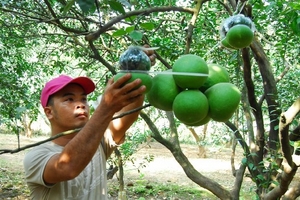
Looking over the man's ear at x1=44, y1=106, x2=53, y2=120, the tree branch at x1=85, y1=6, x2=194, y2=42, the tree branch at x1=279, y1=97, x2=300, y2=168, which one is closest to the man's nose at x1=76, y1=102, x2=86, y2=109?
the man's ear at x1=44, y1=106, x2=53, y2=120

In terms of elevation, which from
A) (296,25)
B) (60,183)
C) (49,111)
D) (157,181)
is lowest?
(157,181)

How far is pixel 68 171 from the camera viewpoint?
1441 millimetres

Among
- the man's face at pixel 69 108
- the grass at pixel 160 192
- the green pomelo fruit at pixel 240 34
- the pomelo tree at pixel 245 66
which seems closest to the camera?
the green pomelo fruit at pixel 240 34

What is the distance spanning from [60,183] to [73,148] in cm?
45

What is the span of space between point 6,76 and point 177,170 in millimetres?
7982

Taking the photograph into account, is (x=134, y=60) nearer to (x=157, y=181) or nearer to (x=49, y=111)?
(x=49, y=111)

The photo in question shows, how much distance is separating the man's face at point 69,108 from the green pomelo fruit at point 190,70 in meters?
0.75

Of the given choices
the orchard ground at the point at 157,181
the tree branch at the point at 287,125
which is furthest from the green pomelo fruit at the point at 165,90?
the orchard ground at the point at 157,181

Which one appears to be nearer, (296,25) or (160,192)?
(296,25)

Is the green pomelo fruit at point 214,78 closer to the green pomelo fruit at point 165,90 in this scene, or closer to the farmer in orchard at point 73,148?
the green pomelo fruit at point 165,90

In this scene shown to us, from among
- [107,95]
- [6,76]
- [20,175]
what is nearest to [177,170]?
[20,175]

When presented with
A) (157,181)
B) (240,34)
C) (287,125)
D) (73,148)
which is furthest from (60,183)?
(157,181)

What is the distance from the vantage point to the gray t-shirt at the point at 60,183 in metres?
1.69

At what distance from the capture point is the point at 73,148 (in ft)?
4.57
